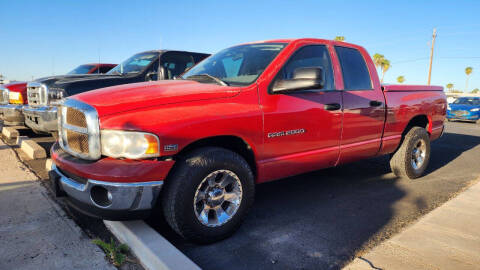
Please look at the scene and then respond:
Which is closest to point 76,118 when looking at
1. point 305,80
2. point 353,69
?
point 305,80

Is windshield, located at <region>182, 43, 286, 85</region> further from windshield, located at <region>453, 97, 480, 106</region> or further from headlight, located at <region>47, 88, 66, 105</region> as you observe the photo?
windshield, located at <region>453, 97, 480, 106</region>

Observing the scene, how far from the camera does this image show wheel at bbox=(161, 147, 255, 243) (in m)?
2.39

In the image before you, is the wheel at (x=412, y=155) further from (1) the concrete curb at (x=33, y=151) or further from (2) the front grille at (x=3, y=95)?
(2) the front grille at (x=3, y=95)

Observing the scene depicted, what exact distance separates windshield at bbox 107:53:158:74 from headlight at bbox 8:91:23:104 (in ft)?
6.01

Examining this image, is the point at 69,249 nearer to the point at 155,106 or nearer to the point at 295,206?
the point at 155,106

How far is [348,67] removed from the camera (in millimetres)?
3836

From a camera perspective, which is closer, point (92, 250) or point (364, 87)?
point (92, 250)

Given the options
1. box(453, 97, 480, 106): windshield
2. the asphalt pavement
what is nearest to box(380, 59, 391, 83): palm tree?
box(453, 97, 480, 106): windshield

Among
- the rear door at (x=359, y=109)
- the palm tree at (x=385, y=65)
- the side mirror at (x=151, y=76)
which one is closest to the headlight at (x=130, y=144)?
the rear door at (x=359, y=109)

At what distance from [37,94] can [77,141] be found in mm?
3812

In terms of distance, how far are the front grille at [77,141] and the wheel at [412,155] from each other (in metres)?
4.12

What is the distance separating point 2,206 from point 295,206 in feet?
9.93

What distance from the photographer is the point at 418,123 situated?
5020mm

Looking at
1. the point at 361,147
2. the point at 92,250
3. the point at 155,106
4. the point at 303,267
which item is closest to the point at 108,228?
the point at 92,250
